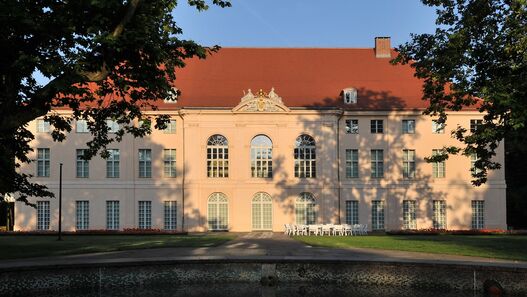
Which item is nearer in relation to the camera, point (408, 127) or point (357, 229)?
point (357, 229)

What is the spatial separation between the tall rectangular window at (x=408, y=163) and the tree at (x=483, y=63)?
831 inches

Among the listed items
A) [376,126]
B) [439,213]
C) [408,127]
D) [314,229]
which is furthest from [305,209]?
[439,213]

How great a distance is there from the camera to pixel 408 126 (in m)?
43.2

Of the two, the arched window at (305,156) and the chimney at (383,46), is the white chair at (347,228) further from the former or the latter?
the chimney at (383,46)

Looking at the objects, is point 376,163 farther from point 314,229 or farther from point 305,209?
point 314,229

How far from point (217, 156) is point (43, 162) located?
42.7 ft

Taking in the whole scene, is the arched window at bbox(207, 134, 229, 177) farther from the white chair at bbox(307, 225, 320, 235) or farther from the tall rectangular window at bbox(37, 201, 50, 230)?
the tall rectangular window at bbox(37, 201, 50, 230)

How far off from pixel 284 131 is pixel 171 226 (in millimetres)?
10758

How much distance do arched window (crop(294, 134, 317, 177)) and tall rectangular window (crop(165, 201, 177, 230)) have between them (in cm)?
927

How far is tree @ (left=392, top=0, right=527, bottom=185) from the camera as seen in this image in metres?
18.3

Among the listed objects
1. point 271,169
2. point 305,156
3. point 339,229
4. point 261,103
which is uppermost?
point 261,103

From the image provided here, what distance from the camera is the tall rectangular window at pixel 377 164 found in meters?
43.0

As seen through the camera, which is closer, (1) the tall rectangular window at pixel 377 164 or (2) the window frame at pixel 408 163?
(1) the tall rectangular window at pixel 377 164

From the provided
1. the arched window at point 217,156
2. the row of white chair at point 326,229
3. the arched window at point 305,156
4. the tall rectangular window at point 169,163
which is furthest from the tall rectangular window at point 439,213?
the tall rectangular window at point 169,163
